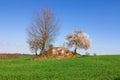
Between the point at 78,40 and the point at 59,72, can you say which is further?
the point at 78,40

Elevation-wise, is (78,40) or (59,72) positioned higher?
(78,40)

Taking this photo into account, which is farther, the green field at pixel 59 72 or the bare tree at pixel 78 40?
the bare tree at pixel 78 40

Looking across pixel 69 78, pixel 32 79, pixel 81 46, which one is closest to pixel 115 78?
pixel 69 78

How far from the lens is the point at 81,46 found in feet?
356

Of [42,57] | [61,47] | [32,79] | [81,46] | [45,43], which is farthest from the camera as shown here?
[81,46]

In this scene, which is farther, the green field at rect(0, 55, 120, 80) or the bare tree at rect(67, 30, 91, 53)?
the bare tree at rect(67, 30, 91, 53)

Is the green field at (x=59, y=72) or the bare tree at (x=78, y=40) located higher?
the bare tree at (x=78, y=40)

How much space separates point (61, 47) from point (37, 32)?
13304 millimetres

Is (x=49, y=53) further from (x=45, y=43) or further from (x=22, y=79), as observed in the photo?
(x=22, y=79)

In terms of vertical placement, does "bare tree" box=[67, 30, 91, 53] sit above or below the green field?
above

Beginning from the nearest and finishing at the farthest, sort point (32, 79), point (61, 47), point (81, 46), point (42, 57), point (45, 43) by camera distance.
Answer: point (32, 79)
point (42, 57)
point (61, 47)
point (45, 43)
point (81, 46)

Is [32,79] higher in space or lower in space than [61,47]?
lower

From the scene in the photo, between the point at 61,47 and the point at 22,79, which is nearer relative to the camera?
the point at 22,79

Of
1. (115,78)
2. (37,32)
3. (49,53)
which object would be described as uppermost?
(37,32)
